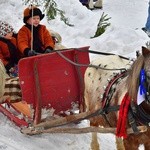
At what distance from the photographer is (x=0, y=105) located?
575cm

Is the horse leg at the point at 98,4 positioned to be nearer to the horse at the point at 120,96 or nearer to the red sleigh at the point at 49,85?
the red sleigh at the point at 49,85

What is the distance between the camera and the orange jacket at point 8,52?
6082mm

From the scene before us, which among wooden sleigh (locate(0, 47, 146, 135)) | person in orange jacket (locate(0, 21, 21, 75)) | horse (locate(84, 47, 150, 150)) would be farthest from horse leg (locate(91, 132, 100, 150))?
person in orange jacket (locate(0, 21, 21, 75))

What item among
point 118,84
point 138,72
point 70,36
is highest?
point 138,72

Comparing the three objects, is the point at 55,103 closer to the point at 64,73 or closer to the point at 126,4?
the point at 64,73

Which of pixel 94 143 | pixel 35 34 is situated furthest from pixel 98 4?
pixel 94 143

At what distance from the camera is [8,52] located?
20.0ft

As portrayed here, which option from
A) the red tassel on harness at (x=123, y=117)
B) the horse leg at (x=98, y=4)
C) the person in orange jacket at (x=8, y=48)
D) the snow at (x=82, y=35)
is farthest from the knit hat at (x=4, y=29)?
the horse leg at (x=98, y=4)

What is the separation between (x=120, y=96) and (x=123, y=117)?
295 millimetres

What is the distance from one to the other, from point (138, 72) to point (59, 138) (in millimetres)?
2089

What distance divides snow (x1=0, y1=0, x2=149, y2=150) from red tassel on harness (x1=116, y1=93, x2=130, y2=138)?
4.66 feet

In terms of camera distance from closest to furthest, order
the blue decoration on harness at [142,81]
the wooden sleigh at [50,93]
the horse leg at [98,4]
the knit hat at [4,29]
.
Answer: the blue decoration on harness at [142,81]
the wooden sleigh at [50,93]
the knit hat at [4,29]
the horse leg at [98,4]

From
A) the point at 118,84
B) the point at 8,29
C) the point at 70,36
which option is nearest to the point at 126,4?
the point at 70,36

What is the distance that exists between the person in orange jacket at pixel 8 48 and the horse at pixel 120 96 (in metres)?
1.10
